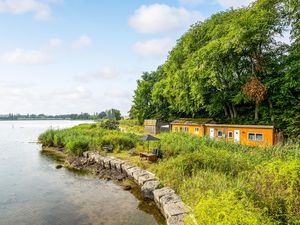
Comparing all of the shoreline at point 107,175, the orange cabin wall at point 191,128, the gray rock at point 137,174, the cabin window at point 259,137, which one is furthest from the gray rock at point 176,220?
the orange cabin wall at point 191,128

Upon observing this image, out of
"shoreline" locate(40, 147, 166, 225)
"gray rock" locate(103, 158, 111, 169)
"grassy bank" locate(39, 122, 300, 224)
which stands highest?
"grassy bank" locate(39, 122, 300, 224)

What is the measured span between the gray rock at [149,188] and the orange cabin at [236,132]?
10.7 metres

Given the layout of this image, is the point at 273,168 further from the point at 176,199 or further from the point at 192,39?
the point at 192,39

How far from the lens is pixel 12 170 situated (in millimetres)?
14812

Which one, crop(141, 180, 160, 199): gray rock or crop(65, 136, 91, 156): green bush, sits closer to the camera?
crop(141, 180, 160, 199): gray rock

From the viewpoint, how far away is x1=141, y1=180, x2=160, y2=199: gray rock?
9119mm

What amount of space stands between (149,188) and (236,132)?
14.5m

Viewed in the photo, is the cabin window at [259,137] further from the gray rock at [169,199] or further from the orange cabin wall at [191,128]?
the gray rock at [169,199]

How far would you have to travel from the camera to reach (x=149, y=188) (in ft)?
30.1

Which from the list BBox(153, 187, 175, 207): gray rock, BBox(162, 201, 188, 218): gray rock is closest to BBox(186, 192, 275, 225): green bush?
BBox(162, 201, 188, 218): gray rock

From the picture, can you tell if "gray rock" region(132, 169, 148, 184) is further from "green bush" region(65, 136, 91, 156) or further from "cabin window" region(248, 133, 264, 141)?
"cabin window" region(248, 133, 264, 141)

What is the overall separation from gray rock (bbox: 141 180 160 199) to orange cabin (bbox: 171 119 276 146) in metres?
10.7

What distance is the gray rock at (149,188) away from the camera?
9.12 m

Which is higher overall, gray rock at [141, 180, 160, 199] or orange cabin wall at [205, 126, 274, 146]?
orange cabin wall at [205, 126, 274, 146]
